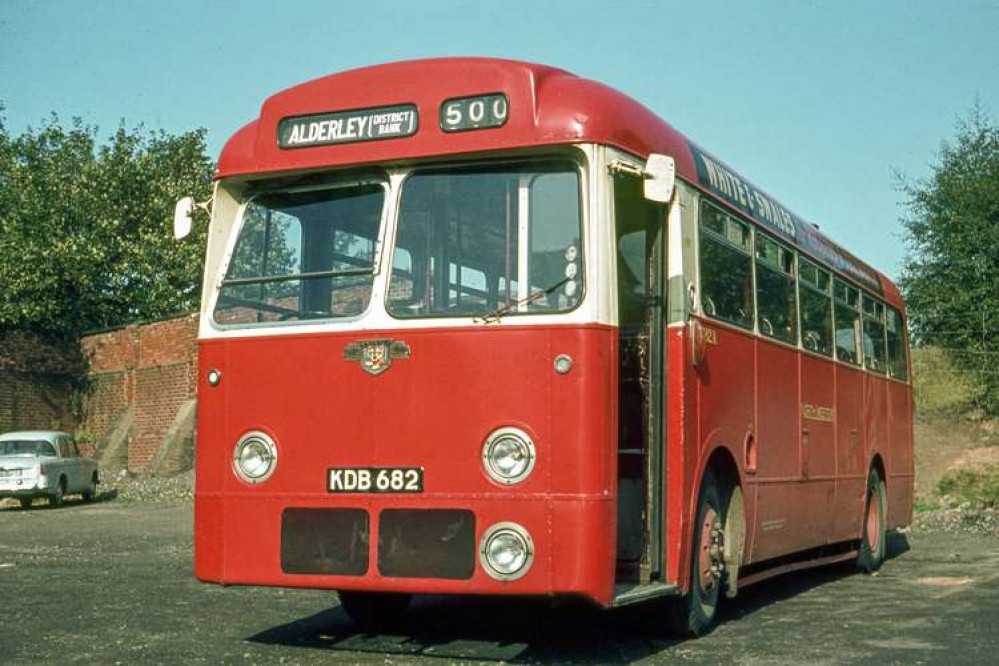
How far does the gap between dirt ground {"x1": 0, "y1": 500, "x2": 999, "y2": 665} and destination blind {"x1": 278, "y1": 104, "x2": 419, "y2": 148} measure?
3042mm

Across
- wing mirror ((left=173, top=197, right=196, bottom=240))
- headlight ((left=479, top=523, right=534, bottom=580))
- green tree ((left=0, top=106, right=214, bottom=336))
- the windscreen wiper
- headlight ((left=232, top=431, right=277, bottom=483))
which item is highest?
green tree ((left=0, top=106, right=214, bottom=336))

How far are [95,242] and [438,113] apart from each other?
1417 inches

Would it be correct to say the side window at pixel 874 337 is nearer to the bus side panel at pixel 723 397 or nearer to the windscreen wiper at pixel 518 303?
the bus side panel at pixel 723 397

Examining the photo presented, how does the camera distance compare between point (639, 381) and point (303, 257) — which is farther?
point (639, 381)

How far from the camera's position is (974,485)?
87.7ft

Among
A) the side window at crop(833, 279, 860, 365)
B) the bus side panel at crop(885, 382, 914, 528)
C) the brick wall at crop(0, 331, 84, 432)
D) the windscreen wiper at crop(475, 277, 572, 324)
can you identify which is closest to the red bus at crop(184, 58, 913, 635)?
the windscreen wiper at crop(475, 277, 572, 324)

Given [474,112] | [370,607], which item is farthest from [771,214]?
[370,607]

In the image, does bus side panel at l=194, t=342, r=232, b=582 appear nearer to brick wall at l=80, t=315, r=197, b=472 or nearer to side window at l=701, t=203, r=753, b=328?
side window at l=701, t=203, r=753, b=328

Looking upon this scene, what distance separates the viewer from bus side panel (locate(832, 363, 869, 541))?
515 inches

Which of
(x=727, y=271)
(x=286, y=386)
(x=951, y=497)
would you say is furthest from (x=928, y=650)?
(x=951, y=497)

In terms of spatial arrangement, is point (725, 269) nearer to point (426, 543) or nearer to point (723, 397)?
point (723, 397)

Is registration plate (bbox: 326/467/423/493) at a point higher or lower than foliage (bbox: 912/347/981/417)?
lower

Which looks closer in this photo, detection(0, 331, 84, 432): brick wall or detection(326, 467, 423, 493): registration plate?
detection(326, 467, 423, 493): registration plate

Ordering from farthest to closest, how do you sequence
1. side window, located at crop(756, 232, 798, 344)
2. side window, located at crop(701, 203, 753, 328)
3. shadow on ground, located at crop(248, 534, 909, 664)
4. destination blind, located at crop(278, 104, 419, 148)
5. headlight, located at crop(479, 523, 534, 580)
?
side window, located at crop(756, 232, 798, 344)
side window, located at crop(701, 203, 753, 328)
shadow on ground, located at crop(248, 534, 909, 664)
destination blind, located at crop(278, 104, 419, 148)
headlight, located at crop(479, 523, 534, 580)
